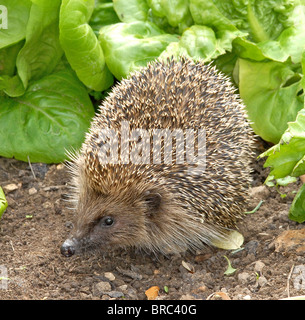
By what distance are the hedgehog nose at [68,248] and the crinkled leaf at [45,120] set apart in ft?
5.87

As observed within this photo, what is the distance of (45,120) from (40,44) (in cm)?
85

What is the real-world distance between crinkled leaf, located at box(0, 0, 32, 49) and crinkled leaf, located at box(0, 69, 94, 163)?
2.30 feet

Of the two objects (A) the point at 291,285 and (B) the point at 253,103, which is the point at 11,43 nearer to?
(B) the point at 253,103

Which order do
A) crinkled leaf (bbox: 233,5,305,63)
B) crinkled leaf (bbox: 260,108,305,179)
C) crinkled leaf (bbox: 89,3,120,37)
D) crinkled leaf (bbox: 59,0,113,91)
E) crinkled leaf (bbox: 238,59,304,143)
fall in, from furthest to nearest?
crinkled leaf (bbox: 89,3,120,37) < crinkled leaf (bbox: 238,59,304,143) < crinkled leaf (bbox: 233,5,305,63) < crinkled leaf (bbox: 59,0,113,91) < crinkled leaf (bbox: 260,108,305,179)

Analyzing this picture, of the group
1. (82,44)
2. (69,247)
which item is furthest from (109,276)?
(82,44)

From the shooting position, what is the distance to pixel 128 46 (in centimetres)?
591

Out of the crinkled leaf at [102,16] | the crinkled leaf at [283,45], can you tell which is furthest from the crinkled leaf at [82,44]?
the crinkled leaf at [283,45]

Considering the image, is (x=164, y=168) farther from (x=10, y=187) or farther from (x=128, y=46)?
(x=10, y=187)

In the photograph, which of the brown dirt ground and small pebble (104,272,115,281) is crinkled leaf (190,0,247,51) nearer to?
the brown dirt ground

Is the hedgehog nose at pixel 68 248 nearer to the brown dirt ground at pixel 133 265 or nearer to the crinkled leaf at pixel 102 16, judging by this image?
the brown dirt ground at pixel 133 265

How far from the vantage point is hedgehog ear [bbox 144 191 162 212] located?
479 centimetres

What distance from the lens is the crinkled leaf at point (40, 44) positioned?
5734 mm

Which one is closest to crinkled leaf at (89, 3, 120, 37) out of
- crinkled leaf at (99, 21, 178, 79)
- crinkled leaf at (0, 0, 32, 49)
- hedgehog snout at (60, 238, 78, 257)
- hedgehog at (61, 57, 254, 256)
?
crinkled leaf at (99, 21, 178, 79)

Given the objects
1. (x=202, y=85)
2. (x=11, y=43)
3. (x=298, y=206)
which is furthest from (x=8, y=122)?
(x=298, y=206)
